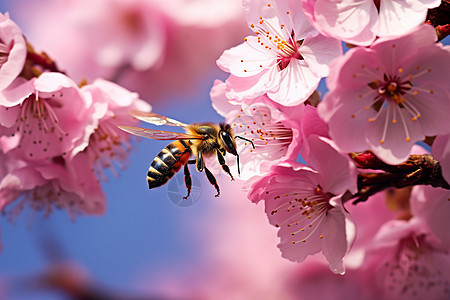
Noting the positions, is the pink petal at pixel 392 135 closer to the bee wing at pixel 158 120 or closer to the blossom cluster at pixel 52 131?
the bee wing at pixel 158 120

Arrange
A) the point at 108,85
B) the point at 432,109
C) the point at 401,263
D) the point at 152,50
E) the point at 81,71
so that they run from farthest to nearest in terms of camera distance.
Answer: the point at 81,71 → the point at 152,50 → the point at 401,263 → the point at 108,85 → the point at 432,109

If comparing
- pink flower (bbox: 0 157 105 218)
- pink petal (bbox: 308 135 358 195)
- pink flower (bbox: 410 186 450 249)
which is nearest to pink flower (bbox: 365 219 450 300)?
pink flower (bbox: 410 186 450 249)

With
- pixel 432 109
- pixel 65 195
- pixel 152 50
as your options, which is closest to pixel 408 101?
pixel 432 109

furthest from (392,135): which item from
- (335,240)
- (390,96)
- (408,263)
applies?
(408,263)

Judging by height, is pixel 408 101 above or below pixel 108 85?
below

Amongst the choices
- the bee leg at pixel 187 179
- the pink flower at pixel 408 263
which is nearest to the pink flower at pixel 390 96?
the bee leg at pixel 187 179

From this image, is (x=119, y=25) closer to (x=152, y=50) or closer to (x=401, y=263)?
(x=152, y=50)
